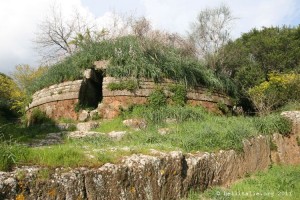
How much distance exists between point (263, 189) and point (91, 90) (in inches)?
305

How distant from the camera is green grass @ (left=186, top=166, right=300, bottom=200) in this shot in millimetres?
5223

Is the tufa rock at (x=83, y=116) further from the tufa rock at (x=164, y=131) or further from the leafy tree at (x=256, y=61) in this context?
the leafy tree at (x=256, y=61)

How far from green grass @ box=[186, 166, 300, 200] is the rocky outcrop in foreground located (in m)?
0.20

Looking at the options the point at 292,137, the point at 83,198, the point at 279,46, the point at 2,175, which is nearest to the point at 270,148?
the point at 292,137

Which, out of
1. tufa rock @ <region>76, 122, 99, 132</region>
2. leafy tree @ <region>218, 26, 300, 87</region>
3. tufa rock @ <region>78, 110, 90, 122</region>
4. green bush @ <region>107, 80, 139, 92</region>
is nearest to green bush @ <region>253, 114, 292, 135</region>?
green bush @ <region>107, 80, 139, 92</region>

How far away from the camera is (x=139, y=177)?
4211 millimetres

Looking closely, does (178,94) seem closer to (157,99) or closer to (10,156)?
(157,99)

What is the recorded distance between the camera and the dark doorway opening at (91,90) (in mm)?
11418

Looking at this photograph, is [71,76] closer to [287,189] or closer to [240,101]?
Result: [240,101]

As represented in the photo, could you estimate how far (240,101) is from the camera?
14.2 meters

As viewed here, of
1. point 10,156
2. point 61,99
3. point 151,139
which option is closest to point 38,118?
point 61,99

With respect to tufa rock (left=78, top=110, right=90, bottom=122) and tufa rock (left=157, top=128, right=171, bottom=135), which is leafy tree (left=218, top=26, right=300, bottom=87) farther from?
tufa rock (left=157, top=128, right=171, bottom=135)

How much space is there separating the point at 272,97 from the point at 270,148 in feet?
16.0

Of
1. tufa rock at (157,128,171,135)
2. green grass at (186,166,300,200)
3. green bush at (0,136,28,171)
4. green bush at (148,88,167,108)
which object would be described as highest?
green bush at (148,88,167,108)
